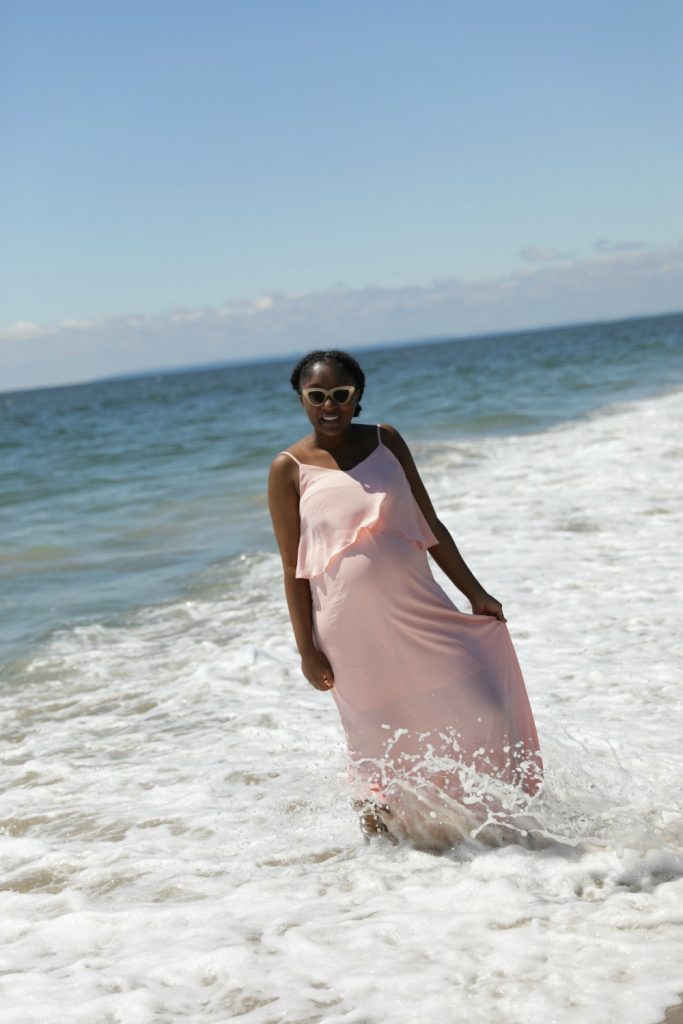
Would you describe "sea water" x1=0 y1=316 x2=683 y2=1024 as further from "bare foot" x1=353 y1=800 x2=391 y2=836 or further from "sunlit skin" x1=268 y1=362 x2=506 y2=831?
"sunlit skin" x1=268 y1=362 x2=506 y2=831

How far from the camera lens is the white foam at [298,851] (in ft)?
10.4

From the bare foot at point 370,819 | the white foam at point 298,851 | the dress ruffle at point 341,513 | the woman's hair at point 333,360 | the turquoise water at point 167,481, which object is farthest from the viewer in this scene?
the turquoise water at point 167,481

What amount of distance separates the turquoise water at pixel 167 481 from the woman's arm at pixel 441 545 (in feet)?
14.9

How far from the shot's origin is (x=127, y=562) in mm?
10773

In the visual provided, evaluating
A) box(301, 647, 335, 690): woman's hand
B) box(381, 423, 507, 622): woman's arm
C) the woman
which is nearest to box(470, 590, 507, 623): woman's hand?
box(381, 423, 507, 622): woman's arm

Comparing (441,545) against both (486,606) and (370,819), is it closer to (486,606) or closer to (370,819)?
(486,606)

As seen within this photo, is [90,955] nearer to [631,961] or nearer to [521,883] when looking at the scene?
[521,883]

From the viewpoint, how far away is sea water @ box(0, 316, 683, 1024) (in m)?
3.21

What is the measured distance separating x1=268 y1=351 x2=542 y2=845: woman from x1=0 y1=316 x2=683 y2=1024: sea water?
0.81 feet

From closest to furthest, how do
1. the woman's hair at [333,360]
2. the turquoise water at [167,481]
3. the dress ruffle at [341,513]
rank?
the dress ruffle at [341,513], the woman's hair at [333,360], the turquoise water at [167,481]

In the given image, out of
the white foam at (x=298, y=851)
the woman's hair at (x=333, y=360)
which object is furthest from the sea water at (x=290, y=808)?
the woman's hair at (x=333, y=360)

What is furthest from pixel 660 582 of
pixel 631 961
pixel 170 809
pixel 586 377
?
pixel 586 377

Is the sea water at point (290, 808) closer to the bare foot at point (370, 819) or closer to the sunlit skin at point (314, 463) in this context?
the bare foot at point (370, 819)

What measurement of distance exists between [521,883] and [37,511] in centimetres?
1293
